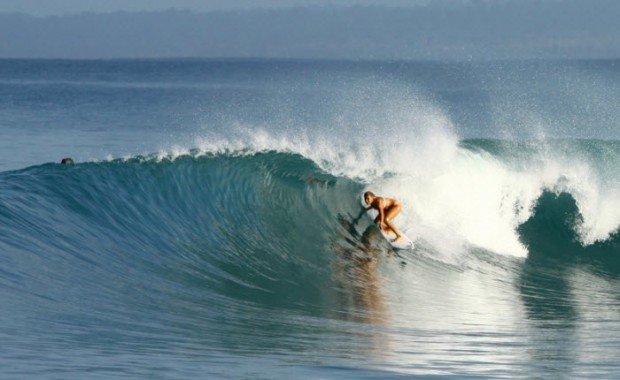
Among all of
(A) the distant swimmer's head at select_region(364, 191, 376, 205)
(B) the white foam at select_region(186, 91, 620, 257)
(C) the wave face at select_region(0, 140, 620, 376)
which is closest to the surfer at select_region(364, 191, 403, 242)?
(A) the distant swimmer's head at select_region(364, 191, 376, 205)

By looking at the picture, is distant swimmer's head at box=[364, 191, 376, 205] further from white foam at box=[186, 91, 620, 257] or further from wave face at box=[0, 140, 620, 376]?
white foam at box=[186, 91, 620, 257]

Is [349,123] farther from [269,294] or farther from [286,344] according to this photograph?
[286,344]

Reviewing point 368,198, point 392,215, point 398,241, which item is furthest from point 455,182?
point 368,198

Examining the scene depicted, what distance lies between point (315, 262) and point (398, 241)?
1.72 m

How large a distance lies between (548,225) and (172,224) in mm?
6653

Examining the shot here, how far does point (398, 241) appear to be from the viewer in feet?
53.6

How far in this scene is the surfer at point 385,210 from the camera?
1630cm

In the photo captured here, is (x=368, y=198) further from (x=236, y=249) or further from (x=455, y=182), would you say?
(x=455, y=182)

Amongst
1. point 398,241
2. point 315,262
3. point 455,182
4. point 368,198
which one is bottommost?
point 315,262

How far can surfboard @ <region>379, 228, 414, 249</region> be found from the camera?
1625 cm

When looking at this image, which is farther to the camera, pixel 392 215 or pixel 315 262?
pixel 392 215

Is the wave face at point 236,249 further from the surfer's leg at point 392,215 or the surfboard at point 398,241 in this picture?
the surfer's leg at point 392,215

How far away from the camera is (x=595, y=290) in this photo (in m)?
15.2

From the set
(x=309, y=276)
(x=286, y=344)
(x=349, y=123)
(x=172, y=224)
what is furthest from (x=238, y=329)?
(x=349, y=123)
